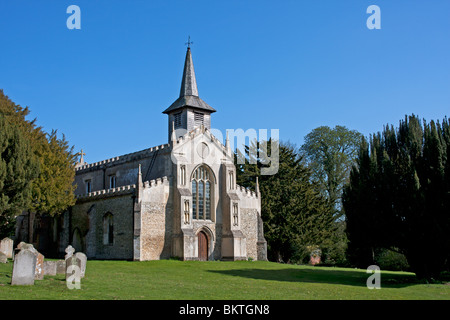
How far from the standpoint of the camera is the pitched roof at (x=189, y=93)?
45531 mm

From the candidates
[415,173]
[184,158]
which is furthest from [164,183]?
[415,173]

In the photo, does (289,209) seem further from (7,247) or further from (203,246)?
(7,247)

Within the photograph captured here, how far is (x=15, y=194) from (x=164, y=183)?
42.9 feet

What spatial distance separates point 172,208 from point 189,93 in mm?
12430

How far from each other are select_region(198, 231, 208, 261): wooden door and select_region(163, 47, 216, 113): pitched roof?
11.8 m

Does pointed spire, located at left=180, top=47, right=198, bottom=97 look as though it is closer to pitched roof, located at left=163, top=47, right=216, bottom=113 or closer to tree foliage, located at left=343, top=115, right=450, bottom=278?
pitched roof, located at left=163, top=47, right=216, bottom=113

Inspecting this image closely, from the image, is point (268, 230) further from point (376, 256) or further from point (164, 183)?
point (164, 183)

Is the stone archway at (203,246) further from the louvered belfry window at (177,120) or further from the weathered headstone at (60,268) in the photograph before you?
the weathered headstone at (60,268)

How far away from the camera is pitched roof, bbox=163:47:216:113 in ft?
149

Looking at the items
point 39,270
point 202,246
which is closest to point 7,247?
point 202,246

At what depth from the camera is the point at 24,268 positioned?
60.8 feet

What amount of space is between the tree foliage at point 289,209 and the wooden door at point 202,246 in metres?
8.07

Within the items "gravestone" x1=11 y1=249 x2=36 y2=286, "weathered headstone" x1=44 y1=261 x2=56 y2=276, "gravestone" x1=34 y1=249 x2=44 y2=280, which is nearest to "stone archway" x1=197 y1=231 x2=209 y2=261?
"weathered headstone" x1=44 y1=261 x2=56 y2=276

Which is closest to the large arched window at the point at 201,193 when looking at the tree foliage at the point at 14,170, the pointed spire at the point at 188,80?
the pointed spire at the point at 188,80
